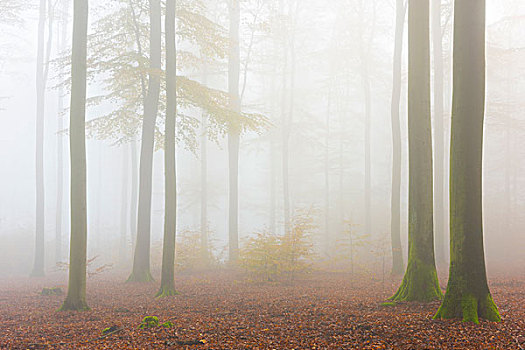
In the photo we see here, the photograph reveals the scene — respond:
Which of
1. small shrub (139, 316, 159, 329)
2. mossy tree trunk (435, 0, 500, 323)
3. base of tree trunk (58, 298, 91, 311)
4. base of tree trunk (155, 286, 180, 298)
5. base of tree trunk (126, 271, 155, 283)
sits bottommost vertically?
base of tree trunk (126, 271, 155, 283)

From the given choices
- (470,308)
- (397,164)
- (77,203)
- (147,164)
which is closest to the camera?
(470,308)

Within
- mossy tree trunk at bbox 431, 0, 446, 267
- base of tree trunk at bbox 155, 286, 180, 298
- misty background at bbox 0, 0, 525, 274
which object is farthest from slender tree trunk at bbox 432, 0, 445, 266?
base of tree trunk at bbox 155, 286, 180, 298

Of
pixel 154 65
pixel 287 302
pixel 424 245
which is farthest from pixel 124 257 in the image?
pixel 424 245

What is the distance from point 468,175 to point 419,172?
2283 millimetres

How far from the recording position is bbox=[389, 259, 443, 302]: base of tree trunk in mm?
7023

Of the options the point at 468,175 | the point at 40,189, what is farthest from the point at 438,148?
the point at 40,189

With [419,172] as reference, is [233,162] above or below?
above

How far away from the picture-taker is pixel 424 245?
730 cm

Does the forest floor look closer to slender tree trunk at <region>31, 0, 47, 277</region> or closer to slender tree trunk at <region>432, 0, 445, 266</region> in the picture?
→ slender tree trunk at <region>432, 0, 445, 266</region>

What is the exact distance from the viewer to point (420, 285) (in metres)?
7.08

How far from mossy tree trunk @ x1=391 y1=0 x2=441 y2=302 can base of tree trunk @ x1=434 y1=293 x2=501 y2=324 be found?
1.67 metres

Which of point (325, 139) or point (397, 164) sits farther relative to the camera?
point (325, 139)

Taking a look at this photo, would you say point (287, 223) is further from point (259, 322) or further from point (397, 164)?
point (259, 322)

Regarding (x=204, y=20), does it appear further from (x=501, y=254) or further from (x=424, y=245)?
(x=501, y=254)
